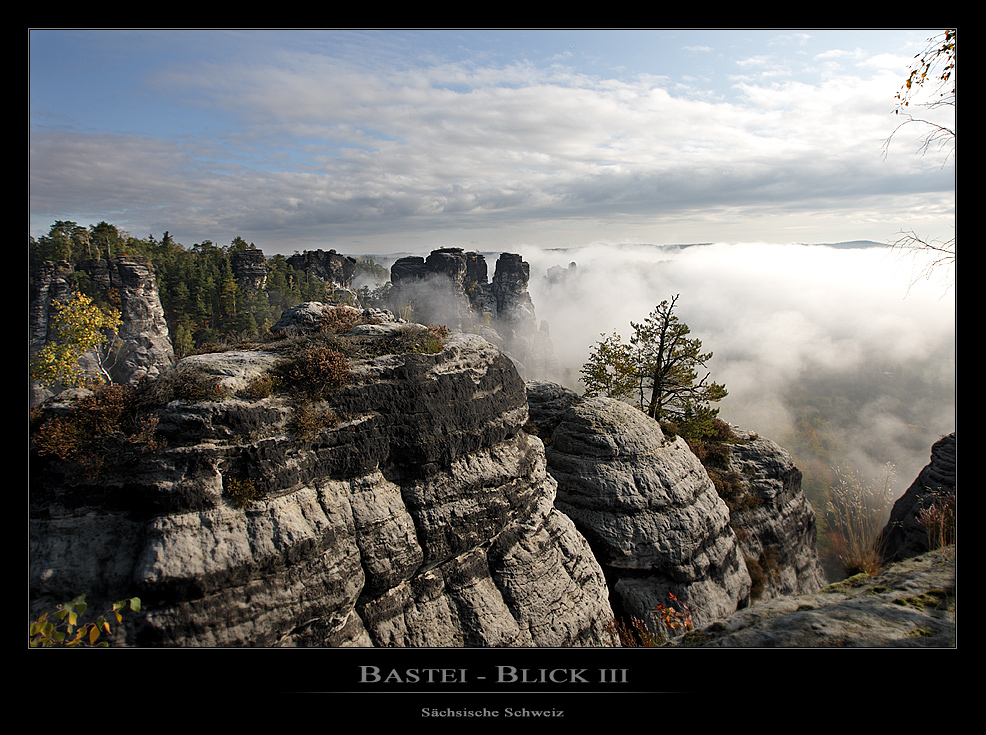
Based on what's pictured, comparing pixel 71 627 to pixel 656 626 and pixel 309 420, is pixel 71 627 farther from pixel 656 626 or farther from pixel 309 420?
pixel 656 626

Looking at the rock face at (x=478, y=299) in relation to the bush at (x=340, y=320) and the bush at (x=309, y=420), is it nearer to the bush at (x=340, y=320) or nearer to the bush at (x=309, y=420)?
the bush at (x=340, y=320)

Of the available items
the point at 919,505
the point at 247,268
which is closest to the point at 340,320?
the point at 919,505

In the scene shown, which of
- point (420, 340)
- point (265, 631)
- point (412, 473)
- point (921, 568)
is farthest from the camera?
point (420, 340)

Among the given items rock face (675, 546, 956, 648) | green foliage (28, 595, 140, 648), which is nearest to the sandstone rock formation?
rock face (675, 546, 956, 648)

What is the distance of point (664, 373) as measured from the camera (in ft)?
81.8

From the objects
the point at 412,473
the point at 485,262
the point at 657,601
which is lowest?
the point at 657,601

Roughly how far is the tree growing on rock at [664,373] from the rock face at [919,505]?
8.91 meters

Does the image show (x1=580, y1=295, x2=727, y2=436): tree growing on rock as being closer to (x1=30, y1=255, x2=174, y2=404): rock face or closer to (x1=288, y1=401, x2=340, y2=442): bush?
(x1=288, y1=401, x2=340, y2=442): bush

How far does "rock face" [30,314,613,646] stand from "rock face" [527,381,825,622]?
225 cm

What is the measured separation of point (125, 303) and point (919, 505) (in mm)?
79174
